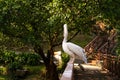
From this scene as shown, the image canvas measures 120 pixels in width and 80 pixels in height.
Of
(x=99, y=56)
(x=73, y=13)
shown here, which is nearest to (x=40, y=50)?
(x=73, y=13)

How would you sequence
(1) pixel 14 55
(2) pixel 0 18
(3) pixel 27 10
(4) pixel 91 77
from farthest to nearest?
(1) pixel 14 55 → (4) pixel 91 77 → (3) pixel 27 10 → (2) pixel 0 18

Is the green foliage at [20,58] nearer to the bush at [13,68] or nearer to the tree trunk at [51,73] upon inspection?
the bush at [13,68]

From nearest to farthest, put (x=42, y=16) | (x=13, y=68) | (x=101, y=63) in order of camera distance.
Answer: (x=42, y=16) → (x=13, y=68) → (x=101, y=63)

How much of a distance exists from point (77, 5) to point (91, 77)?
4.46 meters

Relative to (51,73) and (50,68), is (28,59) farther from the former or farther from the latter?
(51,73)

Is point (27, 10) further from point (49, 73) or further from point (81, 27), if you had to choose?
point (49, 73)

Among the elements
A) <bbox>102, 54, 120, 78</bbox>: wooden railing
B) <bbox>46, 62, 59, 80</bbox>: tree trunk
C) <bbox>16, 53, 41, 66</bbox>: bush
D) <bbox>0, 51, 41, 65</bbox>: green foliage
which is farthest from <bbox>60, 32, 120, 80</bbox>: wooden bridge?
<bbox>0, 51, 41, 65</bbox>: green foliage

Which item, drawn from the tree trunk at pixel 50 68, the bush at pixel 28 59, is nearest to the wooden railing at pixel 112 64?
the tree trunk at pixel 50 68

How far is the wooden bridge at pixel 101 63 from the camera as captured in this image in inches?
683

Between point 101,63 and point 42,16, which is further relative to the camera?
point 101,63

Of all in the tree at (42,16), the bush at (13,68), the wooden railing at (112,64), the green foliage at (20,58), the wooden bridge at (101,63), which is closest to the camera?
the tree at (42,16)

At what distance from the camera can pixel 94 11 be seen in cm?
1409

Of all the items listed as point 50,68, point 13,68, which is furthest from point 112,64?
point 13,68

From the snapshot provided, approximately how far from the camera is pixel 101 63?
22.6 m
